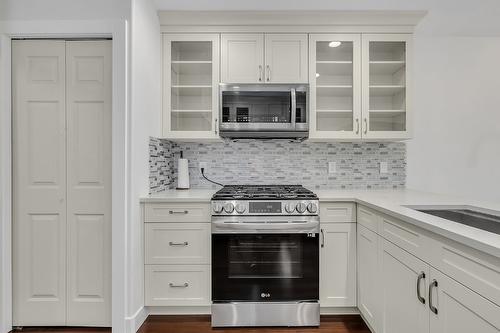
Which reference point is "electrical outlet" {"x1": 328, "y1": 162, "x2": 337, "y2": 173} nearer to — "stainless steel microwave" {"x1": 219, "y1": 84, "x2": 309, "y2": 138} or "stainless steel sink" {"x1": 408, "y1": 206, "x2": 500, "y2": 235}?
"stainless steel microwave" {"x1": 219, "y1": 84, "x2": 309, "y2": 138}

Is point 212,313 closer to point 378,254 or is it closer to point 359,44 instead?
point 378,254

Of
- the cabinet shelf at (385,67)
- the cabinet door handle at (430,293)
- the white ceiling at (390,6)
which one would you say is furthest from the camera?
the cabinet shelf at (385,67)

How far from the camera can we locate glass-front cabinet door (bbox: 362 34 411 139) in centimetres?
277

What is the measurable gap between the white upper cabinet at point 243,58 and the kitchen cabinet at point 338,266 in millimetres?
1435

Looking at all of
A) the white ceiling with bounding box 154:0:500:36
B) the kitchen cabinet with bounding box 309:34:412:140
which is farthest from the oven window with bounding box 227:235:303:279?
the white ceiling with bounding box 154:0:500:36

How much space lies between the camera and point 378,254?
2012 millimetres

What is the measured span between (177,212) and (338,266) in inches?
51.8

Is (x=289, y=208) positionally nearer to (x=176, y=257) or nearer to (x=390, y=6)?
(x=176, y=257)

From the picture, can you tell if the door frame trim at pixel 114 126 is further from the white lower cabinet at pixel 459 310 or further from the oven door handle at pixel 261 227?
the white lower cabinet at pixel 459 310

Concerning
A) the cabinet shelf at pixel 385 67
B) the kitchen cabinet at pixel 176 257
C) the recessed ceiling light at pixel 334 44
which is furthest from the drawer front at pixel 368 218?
the recessed ceiling light at pixel 334 44

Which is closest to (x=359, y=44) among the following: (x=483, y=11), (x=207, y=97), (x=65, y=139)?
(x=483, y=11)

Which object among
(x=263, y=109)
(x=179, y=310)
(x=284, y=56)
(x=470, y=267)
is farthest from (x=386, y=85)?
(x=179, y=310)

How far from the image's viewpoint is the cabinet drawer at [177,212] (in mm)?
2410

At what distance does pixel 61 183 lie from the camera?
2.28 meters
